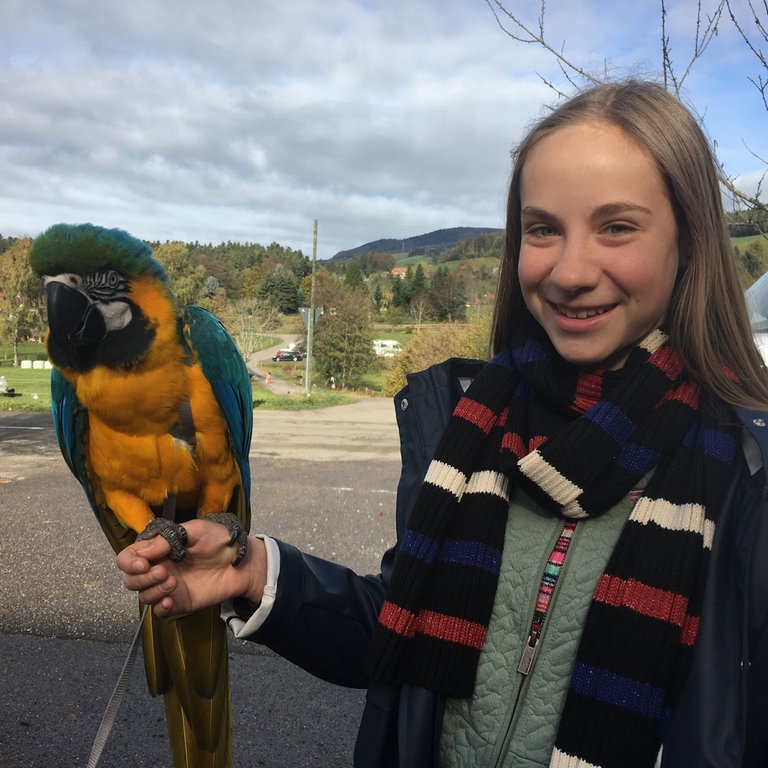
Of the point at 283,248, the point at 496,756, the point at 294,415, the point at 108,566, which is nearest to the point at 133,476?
the point at 496,756

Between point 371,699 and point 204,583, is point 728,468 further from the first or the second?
point 204,583

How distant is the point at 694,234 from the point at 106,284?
1.53m

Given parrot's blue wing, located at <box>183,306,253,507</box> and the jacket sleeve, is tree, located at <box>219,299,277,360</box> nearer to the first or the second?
parrot's blue wing, located at <box>183,306,253,507</box>

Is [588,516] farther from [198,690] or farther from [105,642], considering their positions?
[105,642]

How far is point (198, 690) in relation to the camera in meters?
1.75

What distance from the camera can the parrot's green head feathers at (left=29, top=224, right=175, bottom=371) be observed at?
171 cm

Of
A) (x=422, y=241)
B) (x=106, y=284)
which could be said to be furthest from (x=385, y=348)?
(x=422, y=241)

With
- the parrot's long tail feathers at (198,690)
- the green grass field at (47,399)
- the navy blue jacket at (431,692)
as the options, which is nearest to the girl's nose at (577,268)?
the navy blue jacket at (431,692)

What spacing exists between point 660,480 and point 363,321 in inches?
926

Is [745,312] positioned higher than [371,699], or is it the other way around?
[745,312]

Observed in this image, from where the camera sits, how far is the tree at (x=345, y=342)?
79.5 feet

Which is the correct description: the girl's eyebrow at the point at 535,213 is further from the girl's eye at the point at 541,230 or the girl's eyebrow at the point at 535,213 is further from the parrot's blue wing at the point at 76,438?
the parrot's blue wing at the point at 76,438

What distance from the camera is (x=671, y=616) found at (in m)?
1.00

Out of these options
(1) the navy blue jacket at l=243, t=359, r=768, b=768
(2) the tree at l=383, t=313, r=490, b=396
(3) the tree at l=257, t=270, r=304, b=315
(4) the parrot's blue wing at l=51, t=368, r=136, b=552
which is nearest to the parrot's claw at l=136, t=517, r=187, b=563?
(1) the navy blue jacket at l=243, t=359, r=768, b=768
